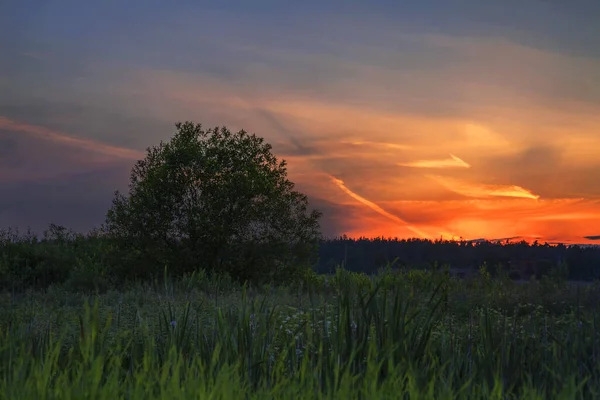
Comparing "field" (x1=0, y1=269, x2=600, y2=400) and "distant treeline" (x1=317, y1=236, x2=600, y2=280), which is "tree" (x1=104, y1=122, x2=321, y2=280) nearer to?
"distant treeline" (x1=317, y1=236, x2=600, y2=280)

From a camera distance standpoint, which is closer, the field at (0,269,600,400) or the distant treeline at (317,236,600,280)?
the field at (0,269,600,400)

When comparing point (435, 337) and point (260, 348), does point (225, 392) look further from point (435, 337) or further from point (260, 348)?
point (435, 337)

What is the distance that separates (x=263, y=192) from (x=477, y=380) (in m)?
17.1

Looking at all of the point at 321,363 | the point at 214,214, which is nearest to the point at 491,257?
the point at 214,214

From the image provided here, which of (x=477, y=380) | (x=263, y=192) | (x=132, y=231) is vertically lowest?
(x=477, y=380)

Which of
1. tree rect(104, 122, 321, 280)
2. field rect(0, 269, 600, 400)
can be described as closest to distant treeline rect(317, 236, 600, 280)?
tree rect(104, 122, 321, 280)

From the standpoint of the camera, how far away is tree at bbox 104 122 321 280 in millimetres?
22781

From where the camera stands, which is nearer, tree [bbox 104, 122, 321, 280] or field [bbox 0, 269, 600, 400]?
field [bbox 0, 269, 600, 400]

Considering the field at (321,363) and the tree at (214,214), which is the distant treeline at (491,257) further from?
the field at (321,363)

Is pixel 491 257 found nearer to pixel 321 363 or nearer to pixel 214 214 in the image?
pixel 214 214

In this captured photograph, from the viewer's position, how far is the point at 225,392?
4.83 m

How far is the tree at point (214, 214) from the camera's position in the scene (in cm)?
2278

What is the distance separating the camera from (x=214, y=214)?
23.0 meters

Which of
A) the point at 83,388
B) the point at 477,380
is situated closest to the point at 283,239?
the point at 477,380
